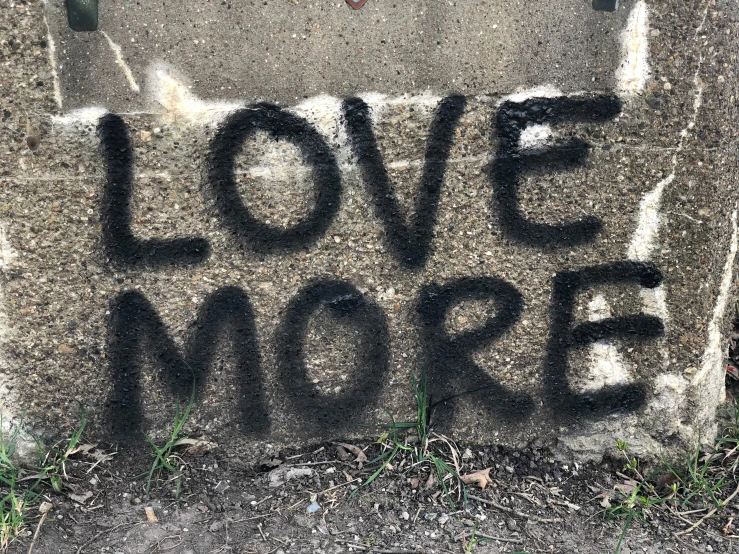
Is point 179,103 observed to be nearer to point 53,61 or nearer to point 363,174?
point 53,61

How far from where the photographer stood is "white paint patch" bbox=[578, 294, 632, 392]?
2.28m

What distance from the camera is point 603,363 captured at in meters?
2.31

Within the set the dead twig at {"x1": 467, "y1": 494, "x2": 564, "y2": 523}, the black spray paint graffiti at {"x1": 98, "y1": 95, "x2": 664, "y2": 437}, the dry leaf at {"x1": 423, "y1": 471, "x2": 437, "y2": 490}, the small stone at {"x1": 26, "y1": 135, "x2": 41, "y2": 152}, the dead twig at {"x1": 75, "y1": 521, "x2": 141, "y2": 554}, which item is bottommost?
the dead twig at {"x1": 467, "y1": 494, "x2": 564, "y2": 523}

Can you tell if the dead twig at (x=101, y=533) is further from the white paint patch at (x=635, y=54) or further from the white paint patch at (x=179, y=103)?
the white paint patch at (x=635, y=54)

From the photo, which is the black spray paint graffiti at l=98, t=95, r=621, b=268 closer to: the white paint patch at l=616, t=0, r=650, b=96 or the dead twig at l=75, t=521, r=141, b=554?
the white paint patch at l=616, t=0, r=650, b=96

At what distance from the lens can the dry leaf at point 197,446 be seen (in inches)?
86.4

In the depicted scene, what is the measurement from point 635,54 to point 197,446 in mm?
1778

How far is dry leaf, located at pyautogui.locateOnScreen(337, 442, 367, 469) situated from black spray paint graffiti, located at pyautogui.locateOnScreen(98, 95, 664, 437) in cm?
7

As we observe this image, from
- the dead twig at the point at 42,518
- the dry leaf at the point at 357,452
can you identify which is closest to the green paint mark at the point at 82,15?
the dead twig at the point at 42,518

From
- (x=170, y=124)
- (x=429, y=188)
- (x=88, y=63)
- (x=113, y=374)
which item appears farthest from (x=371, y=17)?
(x=113, y=374)

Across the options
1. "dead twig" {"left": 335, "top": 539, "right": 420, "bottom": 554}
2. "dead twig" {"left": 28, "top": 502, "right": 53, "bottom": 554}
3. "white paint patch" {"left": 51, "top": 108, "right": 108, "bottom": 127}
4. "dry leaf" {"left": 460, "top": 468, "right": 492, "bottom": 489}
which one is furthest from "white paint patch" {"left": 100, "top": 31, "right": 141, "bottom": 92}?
"dry leaf" {"left": 460, "top": 468, "right": 492, "bottom": 489}

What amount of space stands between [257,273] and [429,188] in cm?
58

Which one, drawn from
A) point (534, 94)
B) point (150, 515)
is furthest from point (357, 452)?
point (534, 94)

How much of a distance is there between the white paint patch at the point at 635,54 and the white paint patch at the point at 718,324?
56 cm
